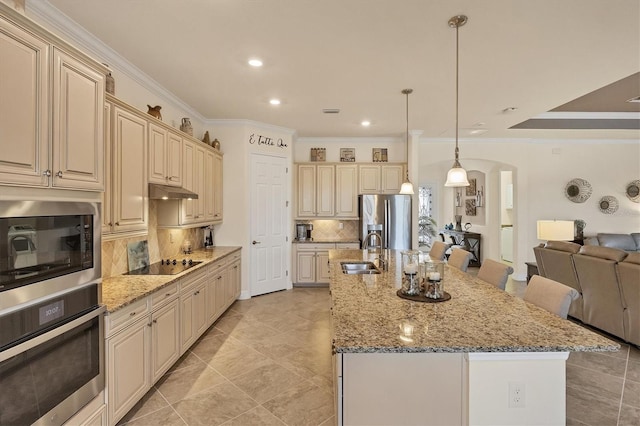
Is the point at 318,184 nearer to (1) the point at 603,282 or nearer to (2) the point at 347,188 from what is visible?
(2) the point at 347,188

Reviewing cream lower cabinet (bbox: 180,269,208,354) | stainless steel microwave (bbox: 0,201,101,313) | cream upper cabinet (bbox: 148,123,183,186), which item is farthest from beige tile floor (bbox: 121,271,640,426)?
cream upper cabinet (bbox: 148,123,183,186)

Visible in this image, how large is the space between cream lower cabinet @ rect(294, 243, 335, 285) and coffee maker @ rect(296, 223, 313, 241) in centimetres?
30

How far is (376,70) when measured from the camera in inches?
126

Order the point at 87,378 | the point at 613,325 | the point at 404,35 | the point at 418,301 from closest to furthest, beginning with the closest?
the point at 87,378, the point at 418,301, the point at 404,35, the point at 613,325

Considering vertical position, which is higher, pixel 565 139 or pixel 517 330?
pixel 565 139

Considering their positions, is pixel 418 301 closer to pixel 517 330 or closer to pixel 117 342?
pixel 517 330

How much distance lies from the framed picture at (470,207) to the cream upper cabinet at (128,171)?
827 centimetres

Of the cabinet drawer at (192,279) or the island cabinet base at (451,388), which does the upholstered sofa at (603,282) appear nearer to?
the island cabinet base at (451,388)

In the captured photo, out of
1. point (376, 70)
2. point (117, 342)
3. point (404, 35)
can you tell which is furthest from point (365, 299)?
point (376, 70)

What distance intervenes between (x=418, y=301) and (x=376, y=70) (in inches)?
91.6

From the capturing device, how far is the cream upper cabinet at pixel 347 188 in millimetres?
6000

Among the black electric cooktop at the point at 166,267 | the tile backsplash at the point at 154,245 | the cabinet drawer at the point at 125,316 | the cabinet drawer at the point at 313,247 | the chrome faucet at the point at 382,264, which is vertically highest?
the tile backsplash at the point at 154,245

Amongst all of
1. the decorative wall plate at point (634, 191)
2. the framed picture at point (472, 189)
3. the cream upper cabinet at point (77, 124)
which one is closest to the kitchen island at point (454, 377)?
the cream upper cabinet at point (77, 124)

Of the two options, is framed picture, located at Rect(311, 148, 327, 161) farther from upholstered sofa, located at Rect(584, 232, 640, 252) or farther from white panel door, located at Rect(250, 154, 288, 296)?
upholstered sofa, located at Rect(584, 232, 640, 252)
